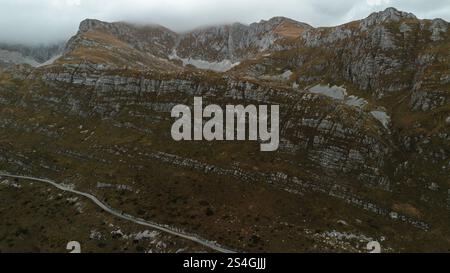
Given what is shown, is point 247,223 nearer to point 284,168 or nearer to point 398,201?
point 284,168

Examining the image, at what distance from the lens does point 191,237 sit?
13475 centimetres

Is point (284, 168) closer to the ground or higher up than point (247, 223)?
higher up

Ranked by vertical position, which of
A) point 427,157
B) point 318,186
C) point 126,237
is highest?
point 427,157

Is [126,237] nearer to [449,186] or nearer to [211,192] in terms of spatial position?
[211,192]

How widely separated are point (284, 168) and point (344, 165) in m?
26.2

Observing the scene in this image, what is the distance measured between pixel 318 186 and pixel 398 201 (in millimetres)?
30884

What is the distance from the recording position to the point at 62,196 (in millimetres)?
168750

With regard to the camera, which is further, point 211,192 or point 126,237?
point 211,192

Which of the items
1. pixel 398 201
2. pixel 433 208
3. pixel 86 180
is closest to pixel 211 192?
pixel 86 180

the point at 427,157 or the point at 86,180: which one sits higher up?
the point at 427,157

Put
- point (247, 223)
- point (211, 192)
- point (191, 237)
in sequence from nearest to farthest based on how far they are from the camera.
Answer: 1. point (191, 237)
2. point (247, 223)
3. point (211, 192)
